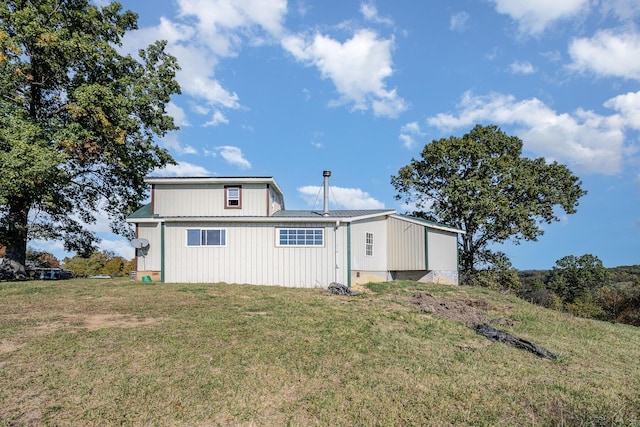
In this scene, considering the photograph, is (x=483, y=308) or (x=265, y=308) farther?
(x=483, y=308)

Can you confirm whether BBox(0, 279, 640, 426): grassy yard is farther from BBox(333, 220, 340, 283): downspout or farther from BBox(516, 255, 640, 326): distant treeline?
BBox(516, 255, 640, 326): distant treeline

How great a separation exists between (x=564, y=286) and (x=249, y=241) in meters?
41.9

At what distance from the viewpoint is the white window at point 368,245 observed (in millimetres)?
19303

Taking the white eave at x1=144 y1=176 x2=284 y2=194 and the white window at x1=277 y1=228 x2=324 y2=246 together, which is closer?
the white window at x1=277 y1=228 x2=324 y2=246

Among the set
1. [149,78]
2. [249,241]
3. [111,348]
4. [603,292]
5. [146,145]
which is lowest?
[603,292]

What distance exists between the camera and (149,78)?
74.7 ft

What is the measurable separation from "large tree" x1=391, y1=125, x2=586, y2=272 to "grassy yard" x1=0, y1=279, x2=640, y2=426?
Answer: 52.4ft

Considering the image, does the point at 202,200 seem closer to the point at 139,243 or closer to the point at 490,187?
the point at 139,243

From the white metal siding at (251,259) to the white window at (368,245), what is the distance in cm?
294

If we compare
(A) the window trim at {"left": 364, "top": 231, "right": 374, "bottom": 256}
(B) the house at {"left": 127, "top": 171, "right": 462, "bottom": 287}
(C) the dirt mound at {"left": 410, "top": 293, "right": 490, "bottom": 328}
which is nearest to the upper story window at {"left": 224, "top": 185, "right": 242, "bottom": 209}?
(B) the house at {"left": 127, "top": 171, "right": 462, "bottom": 287}

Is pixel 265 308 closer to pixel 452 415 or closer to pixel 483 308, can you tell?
pixel 452 415

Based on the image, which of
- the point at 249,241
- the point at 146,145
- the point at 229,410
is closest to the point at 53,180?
the point at 146,145

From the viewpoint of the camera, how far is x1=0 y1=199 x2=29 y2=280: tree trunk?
1991 cm

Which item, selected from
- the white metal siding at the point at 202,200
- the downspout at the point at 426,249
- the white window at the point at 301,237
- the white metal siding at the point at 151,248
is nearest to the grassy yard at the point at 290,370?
the white window at the point at 301,237
